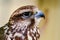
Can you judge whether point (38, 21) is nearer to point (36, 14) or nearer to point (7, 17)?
point (36, 14)

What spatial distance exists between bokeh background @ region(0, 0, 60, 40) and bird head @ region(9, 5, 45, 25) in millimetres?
31

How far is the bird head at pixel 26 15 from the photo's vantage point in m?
1.01

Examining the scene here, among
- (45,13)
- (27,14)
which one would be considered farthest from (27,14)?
(45,13)

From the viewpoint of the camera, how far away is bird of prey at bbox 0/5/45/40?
993 mm

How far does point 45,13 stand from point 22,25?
8.5 inches

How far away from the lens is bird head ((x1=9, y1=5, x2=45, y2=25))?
39.8 inches

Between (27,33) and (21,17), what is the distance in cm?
12

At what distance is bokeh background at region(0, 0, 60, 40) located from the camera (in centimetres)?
102

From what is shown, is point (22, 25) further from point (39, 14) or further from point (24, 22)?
point (39, 14)

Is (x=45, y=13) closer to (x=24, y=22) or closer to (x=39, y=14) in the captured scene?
(x=39, y=14)

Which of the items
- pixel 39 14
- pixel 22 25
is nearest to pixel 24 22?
pixel 22 25

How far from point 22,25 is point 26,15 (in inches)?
3.1

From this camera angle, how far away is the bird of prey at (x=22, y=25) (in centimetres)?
99

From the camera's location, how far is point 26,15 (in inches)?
40.6
